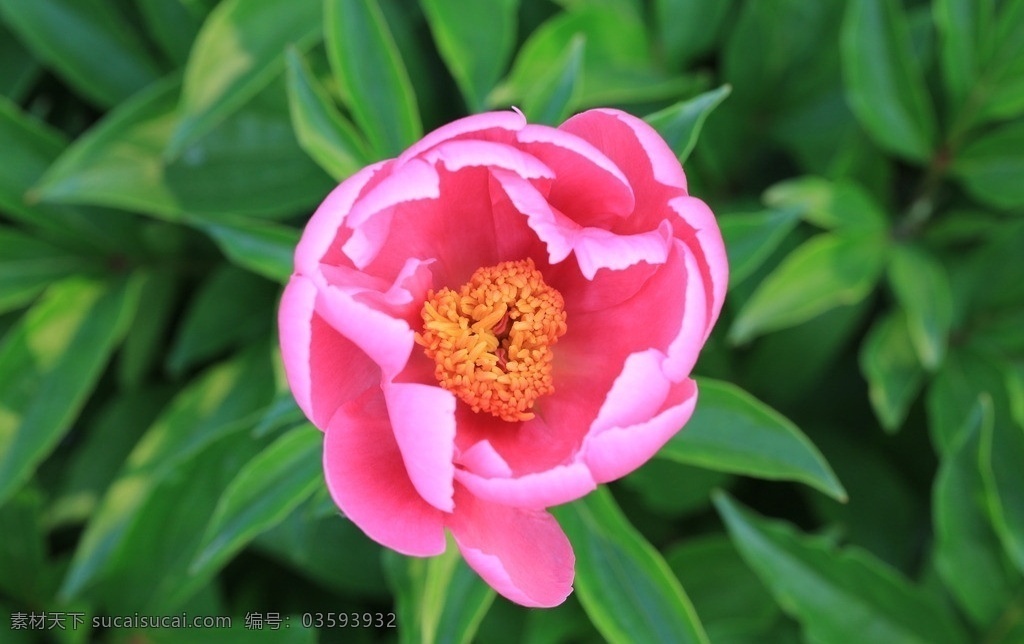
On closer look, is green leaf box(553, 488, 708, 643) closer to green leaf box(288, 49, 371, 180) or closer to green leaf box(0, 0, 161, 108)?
green leaf box(288, 49, 371, 180)

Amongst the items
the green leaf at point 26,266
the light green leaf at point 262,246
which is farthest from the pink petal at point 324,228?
the green leaf at point 26,266

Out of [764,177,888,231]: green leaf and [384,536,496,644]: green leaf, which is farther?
[764,177,888,231]: green leaf

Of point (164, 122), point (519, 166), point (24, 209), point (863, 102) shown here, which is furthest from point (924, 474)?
point (24, 209)

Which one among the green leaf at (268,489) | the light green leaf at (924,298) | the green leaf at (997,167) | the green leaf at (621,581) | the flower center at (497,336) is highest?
the flower center at (497,336)

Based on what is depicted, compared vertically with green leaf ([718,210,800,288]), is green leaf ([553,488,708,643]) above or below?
below

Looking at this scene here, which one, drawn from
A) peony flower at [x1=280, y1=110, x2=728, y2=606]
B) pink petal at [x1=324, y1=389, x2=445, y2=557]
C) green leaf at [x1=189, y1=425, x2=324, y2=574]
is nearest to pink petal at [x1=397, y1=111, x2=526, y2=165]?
peony flower at [x1=280, y1=110, x2=728, y2=606]

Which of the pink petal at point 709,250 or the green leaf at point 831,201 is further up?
the pink petal at point 709,250

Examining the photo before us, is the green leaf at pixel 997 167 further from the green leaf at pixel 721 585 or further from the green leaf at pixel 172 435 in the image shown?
the green leaf at pixel 172 435
